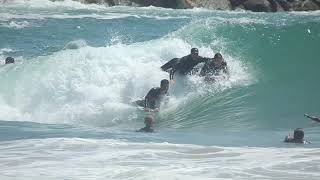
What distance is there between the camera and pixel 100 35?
27.7m

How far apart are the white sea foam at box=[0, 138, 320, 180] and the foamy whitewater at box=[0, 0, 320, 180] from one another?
0.5 inches

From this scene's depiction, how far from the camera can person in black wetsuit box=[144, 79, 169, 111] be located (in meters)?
13.6

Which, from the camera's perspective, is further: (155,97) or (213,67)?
(213,67)

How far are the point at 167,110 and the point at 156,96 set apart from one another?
359 millimetres

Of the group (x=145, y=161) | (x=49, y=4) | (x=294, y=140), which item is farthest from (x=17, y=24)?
(x=145, y=161)

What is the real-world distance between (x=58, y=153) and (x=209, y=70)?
6.88 meters

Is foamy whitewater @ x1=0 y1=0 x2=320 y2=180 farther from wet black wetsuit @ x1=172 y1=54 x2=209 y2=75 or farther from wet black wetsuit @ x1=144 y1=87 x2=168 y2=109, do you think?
wet black wetsuit @ x1=144 y1=87 x2=168 y2=109

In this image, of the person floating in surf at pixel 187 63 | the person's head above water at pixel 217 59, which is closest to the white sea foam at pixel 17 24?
the person floating in surf at pixel 187 63

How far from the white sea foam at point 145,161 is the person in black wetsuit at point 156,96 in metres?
4.10

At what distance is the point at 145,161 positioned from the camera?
26.4 ft

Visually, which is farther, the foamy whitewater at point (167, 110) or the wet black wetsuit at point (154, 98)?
the wet black wetsuit at point (154, 98)

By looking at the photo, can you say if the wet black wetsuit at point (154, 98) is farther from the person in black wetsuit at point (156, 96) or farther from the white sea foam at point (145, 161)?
the white sea foam at point (145, 161)

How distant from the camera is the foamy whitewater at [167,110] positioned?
784 centimetres

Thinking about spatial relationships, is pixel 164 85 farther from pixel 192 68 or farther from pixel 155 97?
pixel 192 68
